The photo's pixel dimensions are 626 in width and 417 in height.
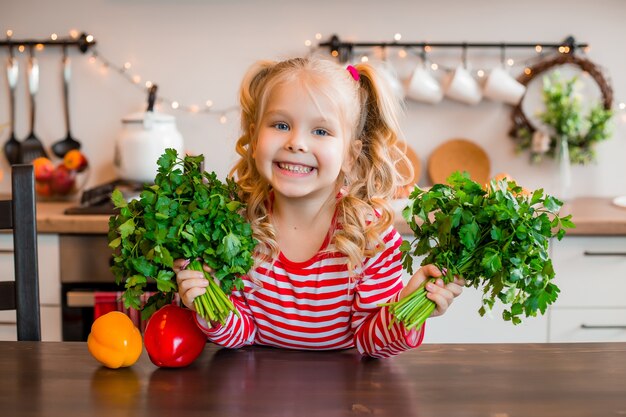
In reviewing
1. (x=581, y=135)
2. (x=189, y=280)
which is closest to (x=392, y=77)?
(x=581, y=135)

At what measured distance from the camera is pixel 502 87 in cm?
260

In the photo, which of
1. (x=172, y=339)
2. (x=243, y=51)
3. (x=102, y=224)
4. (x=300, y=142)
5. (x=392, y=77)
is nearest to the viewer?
(x=172, y=339)

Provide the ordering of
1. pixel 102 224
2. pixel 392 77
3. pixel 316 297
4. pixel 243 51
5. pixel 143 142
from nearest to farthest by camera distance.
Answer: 1. pixel 316 297
2. pixel 102 224
3. pixel 143 142
4. pixel 392 77
5. pixel 243 51

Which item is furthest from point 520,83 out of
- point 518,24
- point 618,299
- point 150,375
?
point 150,375

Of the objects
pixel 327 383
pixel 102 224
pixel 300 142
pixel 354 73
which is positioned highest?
pixel 354 73

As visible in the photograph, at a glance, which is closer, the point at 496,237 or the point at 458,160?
the point at 496,237

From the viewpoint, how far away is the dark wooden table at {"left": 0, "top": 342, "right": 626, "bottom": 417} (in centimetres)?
91

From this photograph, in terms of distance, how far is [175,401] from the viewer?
3.06 feet

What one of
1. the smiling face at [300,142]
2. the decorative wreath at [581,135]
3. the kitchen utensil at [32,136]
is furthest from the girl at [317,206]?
the kitchen utensil at [32,136]

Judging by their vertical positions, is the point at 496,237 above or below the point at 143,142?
below

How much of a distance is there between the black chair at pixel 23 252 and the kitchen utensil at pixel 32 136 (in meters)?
1.48

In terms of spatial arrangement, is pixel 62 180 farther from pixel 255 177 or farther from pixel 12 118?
pixel 255 177

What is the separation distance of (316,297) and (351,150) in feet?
0.87

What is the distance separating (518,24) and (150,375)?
2091mm
